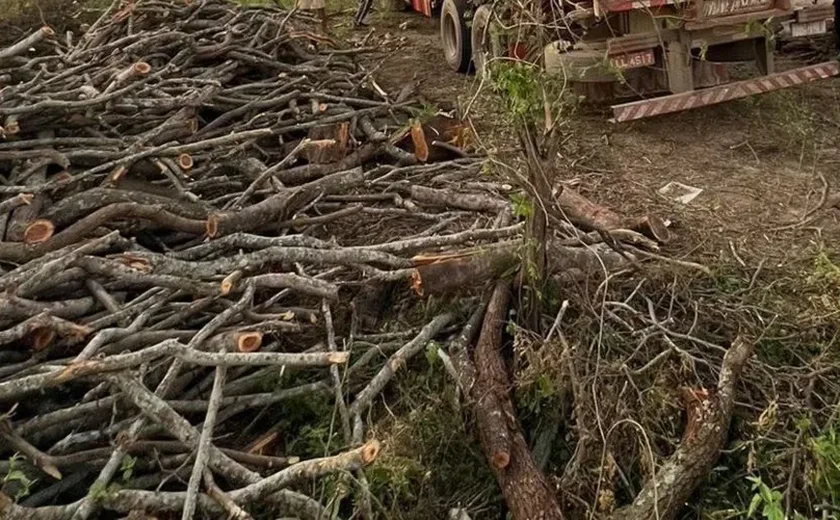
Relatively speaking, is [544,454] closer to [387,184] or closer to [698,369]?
[698,369]

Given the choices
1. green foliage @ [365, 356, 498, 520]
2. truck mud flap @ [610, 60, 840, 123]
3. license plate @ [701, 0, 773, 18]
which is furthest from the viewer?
license plate @ [701, 0, 773, 18]

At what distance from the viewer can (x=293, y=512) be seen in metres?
3.26

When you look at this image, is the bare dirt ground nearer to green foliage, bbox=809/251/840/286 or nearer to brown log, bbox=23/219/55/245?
green foliage, bbox=809/251/840/286

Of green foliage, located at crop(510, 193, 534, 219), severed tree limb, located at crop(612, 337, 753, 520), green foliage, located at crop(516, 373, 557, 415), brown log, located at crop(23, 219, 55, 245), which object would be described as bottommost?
severed tree limb, located at crop(612, 337, 753, 520)

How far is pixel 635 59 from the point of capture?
6.36 meters

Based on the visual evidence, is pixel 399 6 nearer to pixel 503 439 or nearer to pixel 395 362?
pixel 395 362

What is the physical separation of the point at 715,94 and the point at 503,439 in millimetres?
4128

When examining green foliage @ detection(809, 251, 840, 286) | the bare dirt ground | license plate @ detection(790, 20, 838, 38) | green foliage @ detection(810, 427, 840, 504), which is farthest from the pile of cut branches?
license plate @ detection(790, 20, 838, 38)

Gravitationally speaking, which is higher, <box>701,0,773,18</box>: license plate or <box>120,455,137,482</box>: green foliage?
<box>701,0,773,18</box>: license plate

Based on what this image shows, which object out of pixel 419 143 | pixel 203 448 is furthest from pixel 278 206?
pixel 203 448

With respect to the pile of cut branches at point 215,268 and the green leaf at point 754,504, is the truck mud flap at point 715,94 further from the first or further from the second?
the green leaf at point 754,504

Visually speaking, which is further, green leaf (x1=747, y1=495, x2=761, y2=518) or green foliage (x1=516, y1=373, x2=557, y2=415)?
green foliage (x1=516, y1=373, x2=557, y2=415)

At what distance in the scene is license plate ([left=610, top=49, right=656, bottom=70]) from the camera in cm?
631

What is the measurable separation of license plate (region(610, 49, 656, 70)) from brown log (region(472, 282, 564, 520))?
3.12 m
